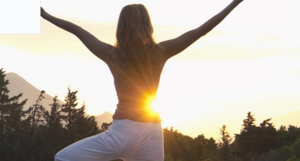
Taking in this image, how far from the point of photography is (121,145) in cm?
360

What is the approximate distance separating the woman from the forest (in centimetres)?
1150

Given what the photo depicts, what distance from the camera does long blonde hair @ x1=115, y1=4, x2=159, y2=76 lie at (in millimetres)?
3766

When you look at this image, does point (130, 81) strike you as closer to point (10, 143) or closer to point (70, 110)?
point (10, 143)

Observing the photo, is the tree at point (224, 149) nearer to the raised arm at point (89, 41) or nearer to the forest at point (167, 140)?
the forest at point (167, 140)

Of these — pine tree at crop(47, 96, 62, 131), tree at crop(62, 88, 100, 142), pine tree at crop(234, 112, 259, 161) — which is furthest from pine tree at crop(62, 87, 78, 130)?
pine tree at crop(234, 112, 259, 161)

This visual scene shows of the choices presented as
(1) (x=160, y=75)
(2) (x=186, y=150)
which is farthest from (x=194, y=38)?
(2) (x=186, y=150)

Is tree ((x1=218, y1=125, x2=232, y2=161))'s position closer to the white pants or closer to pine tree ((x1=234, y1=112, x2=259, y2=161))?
pine tree ((x1=234, y1=112, x2=259, y2=161))

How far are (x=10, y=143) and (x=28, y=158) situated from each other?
80 cm

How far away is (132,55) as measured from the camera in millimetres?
3787

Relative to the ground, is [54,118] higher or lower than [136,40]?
higher

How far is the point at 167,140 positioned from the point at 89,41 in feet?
52.2

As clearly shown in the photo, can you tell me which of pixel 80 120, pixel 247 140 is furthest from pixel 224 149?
pixel 80 120

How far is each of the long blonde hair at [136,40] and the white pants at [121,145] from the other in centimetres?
52

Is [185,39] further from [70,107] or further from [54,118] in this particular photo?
[70,107]
